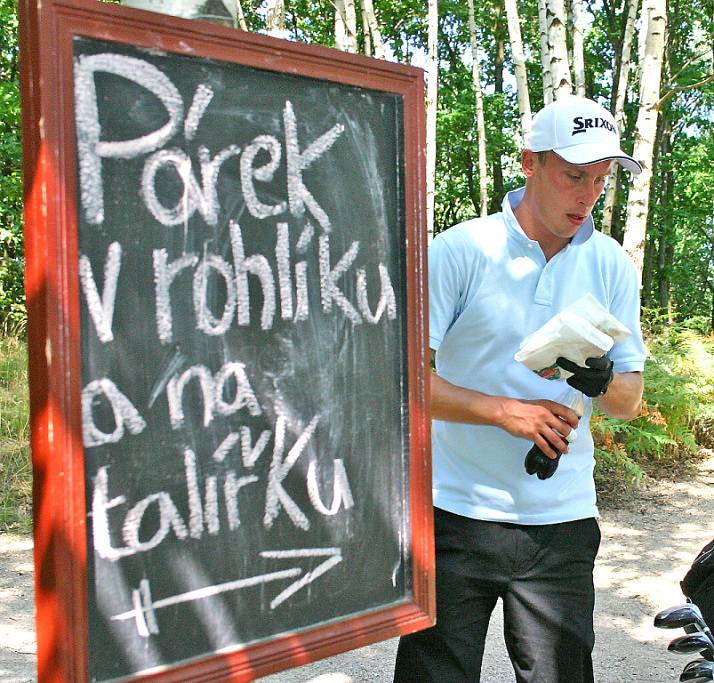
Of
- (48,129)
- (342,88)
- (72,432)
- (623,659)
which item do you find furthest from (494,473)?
(623,659)

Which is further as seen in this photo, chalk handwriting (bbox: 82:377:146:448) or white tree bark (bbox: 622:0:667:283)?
white tree bark (bbox: 622:0:667:283)

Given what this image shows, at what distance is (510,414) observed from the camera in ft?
7.64

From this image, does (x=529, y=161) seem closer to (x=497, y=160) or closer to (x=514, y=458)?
(x=514, y=458)

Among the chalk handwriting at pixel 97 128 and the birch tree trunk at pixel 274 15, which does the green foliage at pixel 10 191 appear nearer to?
the birch tree trunk at pixel 274 15

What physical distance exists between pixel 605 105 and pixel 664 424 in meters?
21.1

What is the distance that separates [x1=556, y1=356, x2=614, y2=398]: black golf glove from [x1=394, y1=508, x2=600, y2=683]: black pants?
1.35 feet

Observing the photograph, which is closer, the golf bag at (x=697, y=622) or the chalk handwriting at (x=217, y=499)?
the chalk handwriting at (x=217, y=499)

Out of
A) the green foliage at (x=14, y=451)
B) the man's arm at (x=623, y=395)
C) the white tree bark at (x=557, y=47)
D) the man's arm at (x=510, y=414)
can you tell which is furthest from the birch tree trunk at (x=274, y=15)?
the man's arm at (x=510, y=414)

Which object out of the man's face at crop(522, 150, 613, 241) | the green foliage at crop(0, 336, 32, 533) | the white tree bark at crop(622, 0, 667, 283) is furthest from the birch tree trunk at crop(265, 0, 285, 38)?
the man's face at crop(522, 150, 613, 241)

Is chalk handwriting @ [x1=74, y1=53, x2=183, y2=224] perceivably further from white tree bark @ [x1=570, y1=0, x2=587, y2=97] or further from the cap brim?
white tree bark @ [x1=570, y1=0, x2=587, y2=97]

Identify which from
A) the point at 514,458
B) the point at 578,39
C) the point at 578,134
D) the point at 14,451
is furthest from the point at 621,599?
the point at 578,39

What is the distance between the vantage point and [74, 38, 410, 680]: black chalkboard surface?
1.45 metres

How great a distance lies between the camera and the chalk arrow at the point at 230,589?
1492 millimetres

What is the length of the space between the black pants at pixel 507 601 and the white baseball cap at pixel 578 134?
99 centimetres
